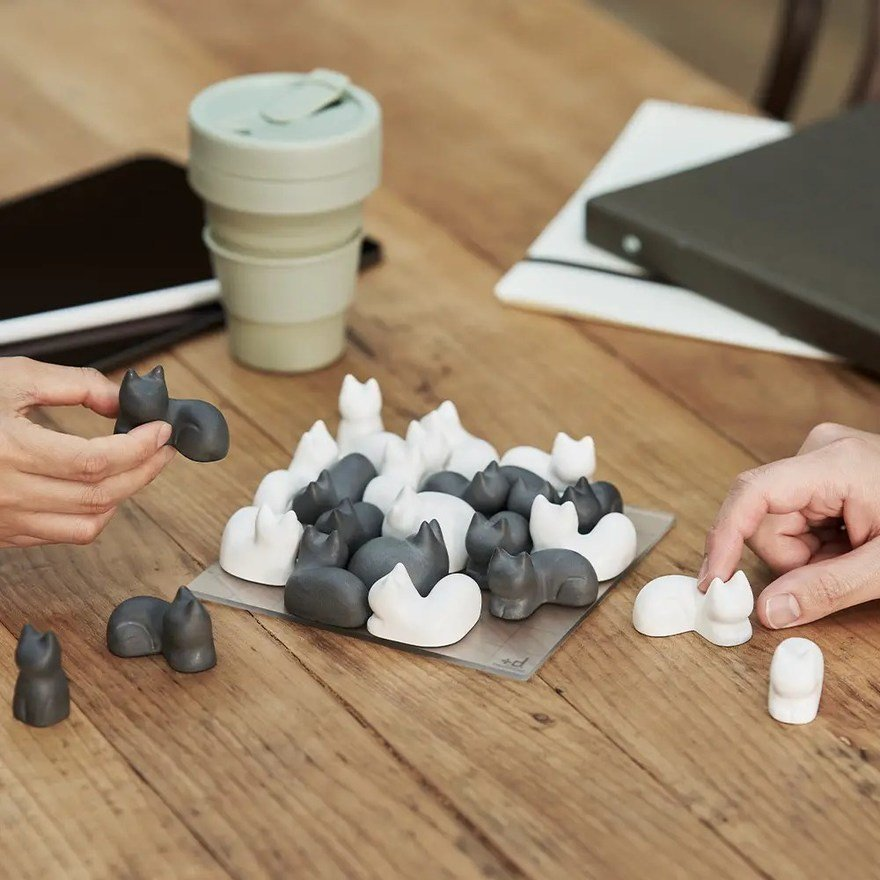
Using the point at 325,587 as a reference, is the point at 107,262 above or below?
below

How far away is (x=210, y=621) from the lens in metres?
0.89

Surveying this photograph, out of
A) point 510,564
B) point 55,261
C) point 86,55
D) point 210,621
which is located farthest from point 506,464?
point 86,55

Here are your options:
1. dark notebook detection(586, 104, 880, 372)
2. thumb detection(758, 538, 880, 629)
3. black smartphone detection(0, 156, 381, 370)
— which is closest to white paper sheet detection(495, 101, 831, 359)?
dark notebook detection(586, 104, 880, 372)

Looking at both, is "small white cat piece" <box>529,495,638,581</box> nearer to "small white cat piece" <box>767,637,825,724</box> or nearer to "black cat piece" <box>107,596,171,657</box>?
"small white cat piece" <box>767,637,825,724</box>

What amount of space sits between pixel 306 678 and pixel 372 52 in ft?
3.64

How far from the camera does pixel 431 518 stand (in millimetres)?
968

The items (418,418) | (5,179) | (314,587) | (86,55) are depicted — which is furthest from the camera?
(86,55)

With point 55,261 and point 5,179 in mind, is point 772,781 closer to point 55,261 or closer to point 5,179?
point 55,261

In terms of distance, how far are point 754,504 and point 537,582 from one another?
16cm

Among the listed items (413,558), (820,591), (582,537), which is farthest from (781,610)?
(413,558)

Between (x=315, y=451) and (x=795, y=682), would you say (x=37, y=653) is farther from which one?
(x=795, y=682)

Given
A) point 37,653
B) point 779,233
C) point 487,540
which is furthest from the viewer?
point 779,233

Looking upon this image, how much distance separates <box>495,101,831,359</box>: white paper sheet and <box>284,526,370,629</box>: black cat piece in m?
0.49

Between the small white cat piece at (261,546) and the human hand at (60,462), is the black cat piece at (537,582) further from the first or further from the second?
the human hand at (60,462)
